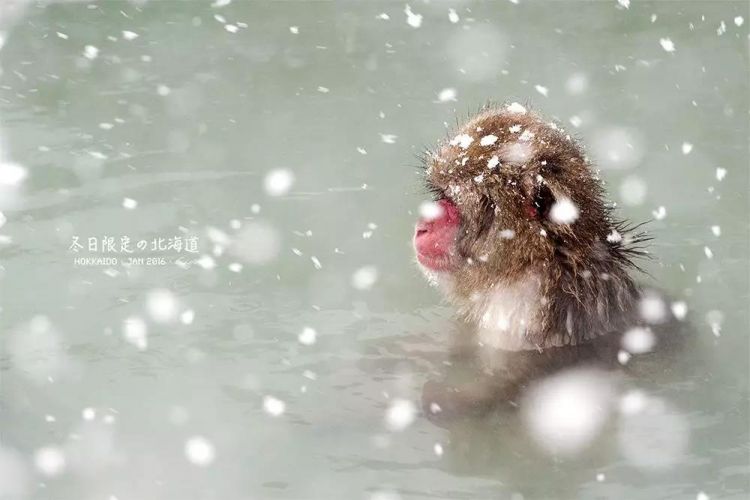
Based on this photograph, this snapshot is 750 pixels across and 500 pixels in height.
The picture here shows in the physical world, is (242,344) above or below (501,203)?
below

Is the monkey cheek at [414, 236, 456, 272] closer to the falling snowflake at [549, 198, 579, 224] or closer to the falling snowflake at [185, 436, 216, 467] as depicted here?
the falling snowflake at [549, 198, 579, 224]

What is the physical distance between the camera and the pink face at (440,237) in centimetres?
276

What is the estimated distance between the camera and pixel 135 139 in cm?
449

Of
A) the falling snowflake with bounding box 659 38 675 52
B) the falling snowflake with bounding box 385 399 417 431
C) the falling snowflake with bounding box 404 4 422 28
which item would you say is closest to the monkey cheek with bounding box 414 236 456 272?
the falling snowflake with bounding box 385 399 417 431

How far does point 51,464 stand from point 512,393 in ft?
4.65

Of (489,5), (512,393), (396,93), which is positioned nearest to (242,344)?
(512,393)

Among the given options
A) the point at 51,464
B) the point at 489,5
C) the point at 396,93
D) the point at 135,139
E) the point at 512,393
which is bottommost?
the point at 51,464

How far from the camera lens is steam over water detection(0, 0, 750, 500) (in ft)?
8.32

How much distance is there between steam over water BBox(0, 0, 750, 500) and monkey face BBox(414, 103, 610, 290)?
6cm

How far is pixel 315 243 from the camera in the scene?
370 cm

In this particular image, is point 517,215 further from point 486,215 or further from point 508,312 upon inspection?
point 508,312

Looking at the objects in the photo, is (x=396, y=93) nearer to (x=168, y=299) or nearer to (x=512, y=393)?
(x=168, y=299)

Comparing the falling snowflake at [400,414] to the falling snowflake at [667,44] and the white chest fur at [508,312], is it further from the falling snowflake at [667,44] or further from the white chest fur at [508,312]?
the falling snowflake at [667,44]

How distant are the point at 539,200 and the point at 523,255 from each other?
6.9 inches
